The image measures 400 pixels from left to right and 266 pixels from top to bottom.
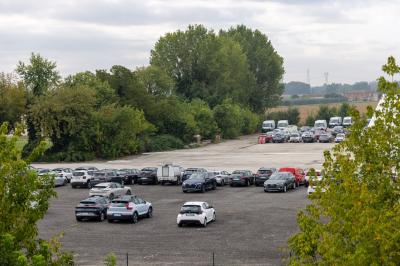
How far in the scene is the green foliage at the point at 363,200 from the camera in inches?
525

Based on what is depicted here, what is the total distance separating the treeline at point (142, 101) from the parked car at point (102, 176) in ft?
74.9

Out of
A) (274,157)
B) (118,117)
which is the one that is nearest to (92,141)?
(118,117)

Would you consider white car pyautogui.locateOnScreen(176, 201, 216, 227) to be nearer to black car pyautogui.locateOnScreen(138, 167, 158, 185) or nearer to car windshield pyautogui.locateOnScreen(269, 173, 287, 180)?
car windshield pyautogui.locateOnScreen(269, 173, 287, 180)

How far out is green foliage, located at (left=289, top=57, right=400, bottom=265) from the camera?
1334 centimetres

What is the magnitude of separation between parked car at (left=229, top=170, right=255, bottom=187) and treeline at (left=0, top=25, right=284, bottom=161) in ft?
93.2

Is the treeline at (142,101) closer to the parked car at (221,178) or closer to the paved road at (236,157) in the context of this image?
the paved road at (236,157)

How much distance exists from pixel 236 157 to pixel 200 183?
30822 mm

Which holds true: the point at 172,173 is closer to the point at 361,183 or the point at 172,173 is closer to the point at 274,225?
the point at 274,225

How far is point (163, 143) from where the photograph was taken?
9219 centimetres

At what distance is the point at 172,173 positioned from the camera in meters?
55.2

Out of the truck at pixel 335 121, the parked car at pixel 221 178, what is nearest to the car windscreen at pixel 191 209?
the parked car at pixel 221 178

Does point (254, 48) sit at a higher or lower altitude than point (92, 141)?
higher

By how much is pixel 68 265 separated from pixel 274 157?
64881 mm

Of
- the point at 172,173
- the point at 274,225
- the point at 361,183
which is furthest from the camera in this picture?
the point at 172,173
